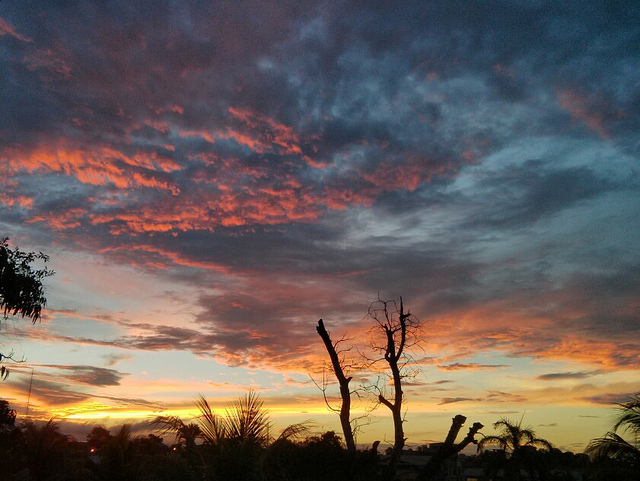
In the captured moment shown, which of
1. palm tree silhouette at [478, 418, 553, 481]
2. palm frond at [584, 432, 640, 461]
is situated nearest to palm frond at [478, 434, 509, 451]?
palm tree silhouette at [478, 418, 553, 481]

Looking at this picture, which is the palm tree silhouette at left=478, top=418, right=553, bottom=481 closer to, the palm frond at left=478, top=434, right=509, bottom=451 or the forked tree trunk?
the palm frond at left=478, top=434, right=509, bottom=451

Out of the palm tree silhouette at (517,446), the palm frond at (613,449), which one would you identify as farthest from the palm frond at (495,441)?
the palm frond at (613,449)

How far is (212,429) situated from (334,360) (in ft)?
21.3

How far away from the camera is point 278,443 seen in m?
Answer: 12.8

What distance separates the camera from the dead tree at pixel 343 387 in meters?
19.1

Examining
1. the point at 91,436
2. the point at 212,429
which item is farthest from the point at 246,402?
the point at 91,436

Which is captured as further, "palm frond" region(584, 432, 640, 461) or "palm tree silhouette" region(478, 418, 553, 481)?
"palm tree silhouette" region(478, 418, 553, 481)

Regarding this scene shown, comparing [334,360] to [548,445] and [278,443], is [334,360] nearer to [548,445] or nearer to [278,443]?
[278,443]

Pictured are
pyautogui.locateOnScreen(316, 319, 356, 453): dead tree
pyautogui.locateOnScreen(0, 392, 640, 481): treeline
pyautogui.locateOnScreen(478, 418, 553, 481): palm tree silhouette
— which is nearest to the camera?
pyautogui.locateOnScreen(0, 392, 640, 481): treeline

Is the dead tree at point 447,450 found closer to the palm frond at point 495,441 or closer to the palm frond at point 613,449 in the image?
the palm frond at point 613,449

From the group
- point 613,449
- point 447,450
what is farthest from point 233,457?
point 613,449

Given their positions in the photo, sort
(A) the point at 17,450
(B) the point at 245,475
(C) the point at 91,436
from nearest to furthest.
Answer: (B) the point at 245,475 → (A) the point at 17,450 → (C) the point at 91,436

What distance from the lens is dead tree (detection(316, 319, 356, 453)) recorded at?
19.1m

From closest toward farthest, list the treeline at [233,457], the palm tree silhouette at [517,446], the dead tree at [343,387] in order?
1. the treeline at [233,457]
2. the dead tree at [343,387]
3. the palm tree silhouette at [517,446]
